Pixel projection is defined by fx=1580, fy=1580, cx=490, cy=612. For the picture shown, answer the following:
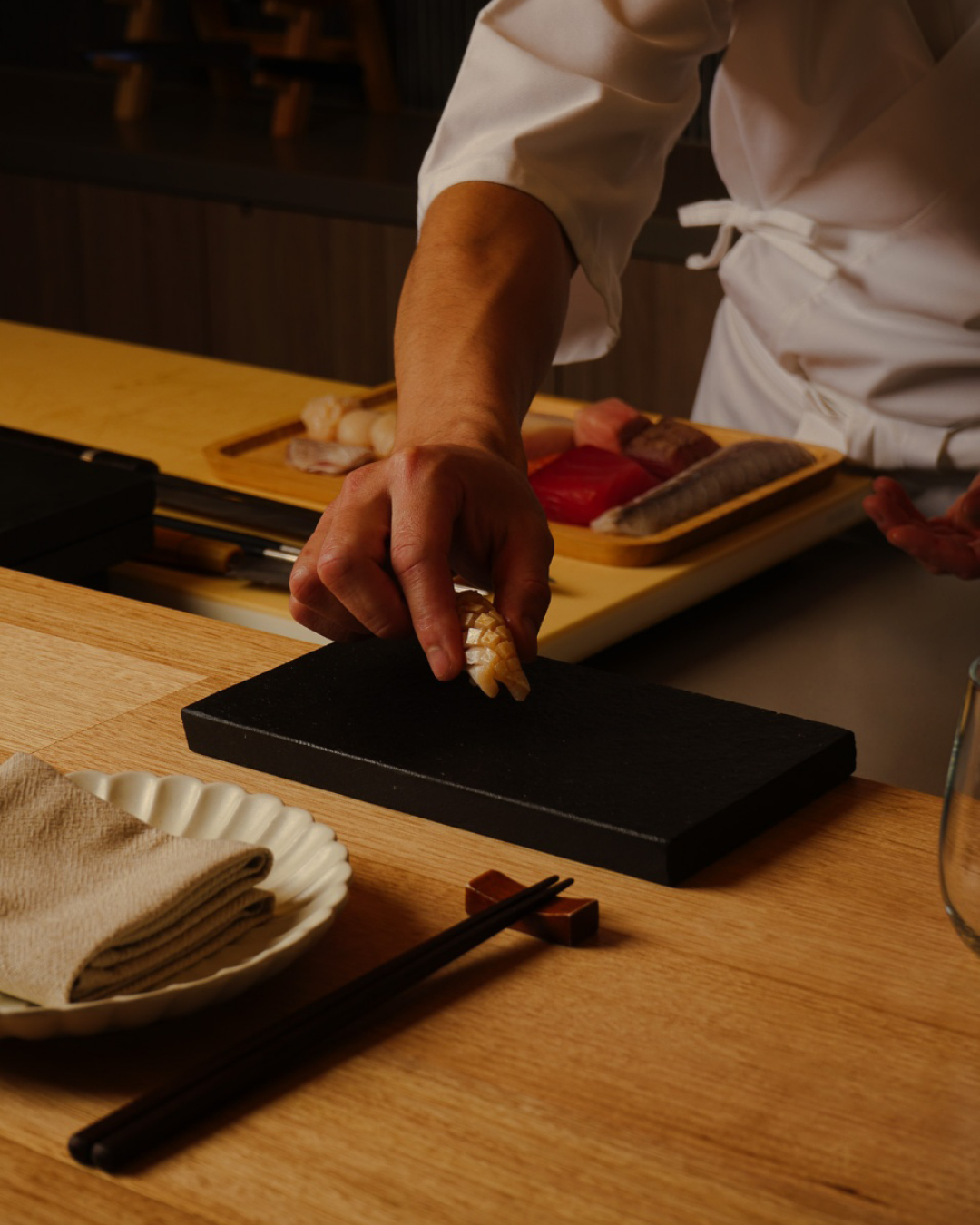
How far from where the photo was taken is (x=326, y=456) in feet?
4.86

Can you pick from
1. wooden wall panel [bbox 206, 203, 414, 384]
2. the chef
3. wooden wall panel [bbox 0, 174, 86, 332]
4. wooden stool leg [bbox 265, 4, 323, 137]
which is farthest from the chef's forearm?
wooden wall panel [bbox 0, 174, 86, 332]

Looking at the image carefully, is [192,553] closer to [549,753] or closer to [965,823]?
[549,753]

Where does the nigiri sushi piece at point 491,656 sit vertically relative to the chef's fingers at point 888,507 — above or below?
above

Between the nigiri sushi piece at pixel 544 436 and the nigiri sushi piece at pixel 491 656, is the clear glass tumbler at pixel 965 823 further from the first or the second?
the nigiri sushi piece at pixel 544 436

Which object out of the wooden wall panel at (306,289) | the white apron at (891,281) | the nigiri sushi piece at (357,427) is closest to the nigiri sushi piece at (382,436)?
the nigiri sushi piece at (357,427)

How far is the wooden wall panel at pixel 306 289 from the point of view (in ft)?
11.1

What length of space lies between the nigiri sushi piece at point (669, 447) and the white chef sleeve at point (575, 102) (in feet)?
0.61

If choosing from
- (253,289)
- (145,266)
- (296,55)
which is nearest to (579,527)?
(253,289)

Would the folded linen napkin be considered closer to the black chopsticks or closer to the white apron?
the black chopsticks

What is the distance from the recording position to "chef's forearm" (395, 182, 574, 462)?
1.06 meters

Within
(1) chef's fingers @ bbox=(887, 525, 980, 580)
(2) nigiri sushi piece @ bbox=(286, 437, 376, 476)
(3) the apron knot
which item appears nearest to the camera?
(1) chef's fingers @ bbox=(887, 525, 980, 580)

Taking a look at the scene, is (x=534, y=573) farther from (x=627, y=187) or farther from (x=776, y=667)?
(x=627, y=187)

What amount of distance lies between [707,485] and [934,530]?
20 centimetres

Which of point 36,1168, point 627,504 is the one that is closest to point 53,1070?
point 36,1168
